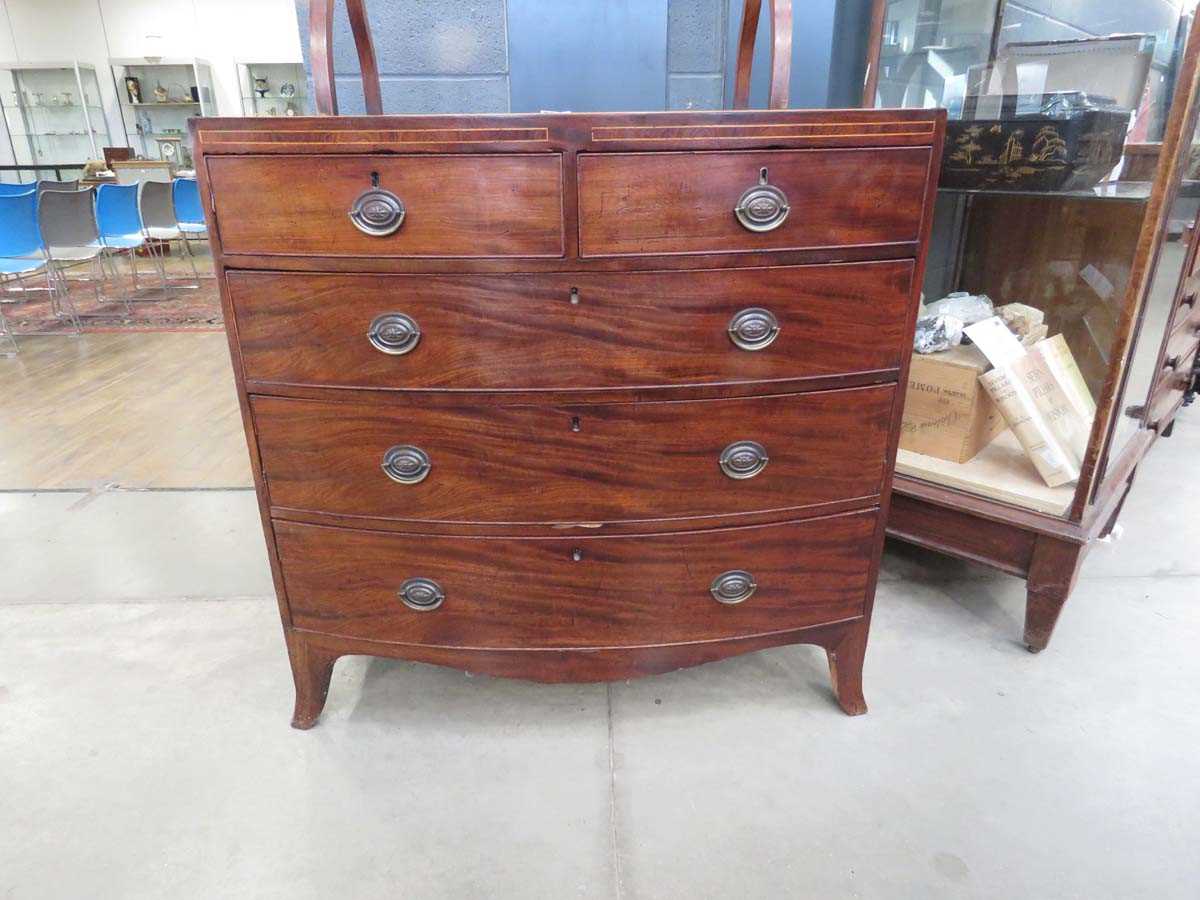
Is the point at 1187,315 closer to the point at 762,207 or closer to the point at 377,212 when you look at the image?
the point at 762,207

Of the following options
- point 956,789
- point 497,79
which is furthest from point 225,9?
point 956,789

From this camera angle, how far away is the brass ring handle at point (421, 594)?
1.35 metres

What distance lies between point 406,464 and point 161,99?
11.8 meters

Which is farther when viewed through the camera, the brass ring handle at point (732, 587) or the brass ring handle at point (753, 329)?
the brass ring handle at point (732, 587)

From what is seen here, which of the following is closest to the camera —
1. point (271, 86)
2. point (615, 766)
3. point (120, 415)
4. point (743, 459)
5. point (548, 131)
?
point (548, 131)

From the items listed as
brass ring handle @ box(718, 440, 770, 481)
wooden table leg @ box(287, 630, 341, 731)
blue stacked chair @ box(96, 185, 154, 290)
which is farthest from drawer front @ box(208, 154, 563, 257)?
blue stacked chair @ box(96, 185, 154, 290)

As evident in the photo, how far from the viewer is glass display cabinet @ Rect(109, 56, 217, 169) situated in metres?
10.0

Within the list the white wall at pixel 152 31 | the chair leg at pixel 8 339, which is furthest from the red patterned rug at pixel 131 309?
the white wall at pixel 152 31

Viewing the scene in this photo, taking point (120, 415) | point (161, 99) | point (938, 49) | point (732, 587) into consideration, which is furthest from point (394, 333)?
point (161, 99)

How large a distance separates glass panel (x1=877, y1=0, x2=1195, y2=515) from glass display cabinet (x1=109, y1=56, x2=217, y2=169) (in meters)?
10.4

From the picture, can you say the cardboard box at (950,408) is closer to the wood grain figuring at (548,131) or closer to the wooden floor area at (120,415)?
the wood grain figuring at (548,131)

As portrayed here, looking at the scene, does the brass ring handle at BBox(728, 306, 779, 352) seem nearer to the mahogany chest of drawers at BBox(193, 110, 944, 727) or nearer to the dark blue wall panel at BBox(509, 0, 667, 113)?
the mahogany chest of drawers at BBox(193, 110, 944, 727)

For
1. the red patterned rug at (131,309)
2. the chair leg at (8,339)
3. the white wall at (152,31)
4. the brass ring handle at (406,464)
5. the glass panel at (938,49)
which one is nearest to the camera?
the brass ring handle at (406,464)

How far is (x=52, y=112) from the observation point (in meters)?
10.5
